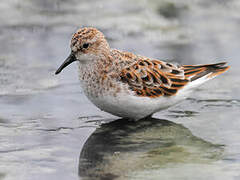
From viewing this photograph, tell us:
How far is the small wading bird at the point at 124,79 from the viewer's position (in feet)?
26.2

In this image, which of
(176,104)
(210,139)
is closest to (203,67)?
(176,104)

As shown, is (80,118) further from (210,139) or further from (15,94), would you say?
(210,139)

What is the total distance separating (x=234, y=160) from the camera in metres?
6.91

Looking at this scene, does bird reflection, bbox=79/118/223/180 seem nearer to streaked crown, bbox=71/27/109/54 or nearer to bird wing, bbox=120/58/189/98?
bird wing, bbox=120/58/189/98

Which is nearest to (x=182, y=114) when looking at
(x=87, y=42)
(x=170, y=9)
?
(x=87, y=42)

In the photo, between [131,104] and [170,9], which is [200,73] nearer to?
[131,104]

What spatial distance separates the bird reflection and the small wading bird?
285 mm

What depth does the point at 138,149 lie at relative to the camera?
24.2 ft

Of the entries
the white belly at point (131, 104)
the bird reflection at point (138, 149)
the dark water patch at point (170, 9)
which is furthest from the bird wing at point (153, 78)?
the dark water patch at point (170, 9)

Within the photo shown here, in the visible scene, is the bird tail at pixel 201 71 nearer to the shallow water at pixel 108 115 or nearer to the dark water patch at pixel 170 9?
the shallow water at pixel 108 115

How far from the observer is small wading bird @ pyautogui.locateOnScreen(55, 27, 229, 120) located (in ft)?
26.2

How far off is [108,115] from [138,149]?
1496mm

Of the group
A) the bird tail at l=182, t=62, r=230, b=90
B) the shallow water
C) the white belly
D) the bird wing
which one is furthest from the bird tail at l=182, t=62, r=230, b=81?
the white belly

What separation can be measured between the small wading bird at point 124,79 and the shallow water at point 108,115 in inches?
14.2
